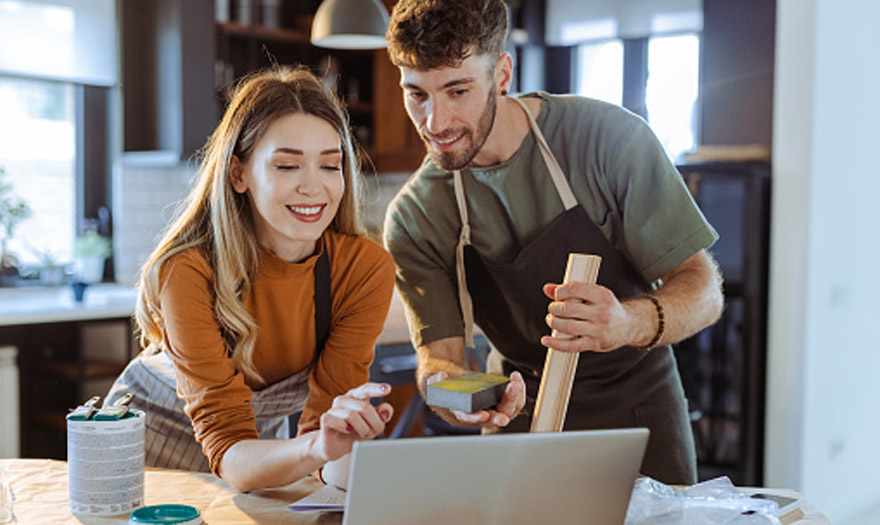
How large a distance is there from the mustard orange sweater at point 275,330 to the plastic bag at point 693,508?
2.13 feet

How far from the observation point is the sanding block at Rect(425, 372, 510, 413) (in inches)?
51.8

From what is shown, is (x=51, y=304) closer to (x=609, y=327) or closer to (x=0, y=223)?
(x=0, y=223)

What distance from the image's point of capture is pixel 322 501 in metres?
1.42

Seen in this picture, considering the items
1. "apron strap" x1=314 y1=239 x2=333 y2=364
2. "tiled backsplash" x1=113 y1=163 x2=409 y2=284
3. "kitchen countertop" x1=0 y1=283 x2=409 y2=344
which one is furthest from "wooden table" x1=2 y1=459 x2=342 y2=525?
"tiled backsplash" x1=113 y1=163 x2=409 y2=284

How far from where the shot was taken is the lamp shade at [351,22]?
3.34m

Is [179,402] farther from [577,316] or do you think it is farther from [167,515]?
[577,316]

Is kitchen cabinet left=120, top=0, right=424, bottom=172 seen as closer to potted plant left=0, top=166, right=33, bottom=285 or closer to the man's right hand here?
potted plant left=0, top=166, right=33, bottom=285

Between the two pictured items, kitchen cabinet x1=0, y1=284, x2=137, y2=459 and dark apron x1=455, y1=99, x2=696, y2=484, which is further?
kitchen cabinet x1=0, y1=284, x2=137, y2=459

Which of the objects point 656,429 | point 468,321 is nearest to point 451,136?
point 468,321

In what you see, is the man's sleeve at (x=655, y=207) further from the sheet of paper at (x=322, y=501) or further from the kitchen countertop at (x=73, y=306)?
the kitchen countertop at (x=73, y=306)

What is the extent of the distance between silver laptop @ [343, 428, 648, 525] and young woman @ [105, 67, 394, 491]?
0.48 metres

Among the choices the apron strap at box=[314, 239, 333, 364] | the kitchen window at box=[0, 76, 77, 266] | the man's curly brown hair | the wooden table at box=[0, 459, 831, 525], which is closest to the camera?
the wooden table at box=[0, 459, 831, 525]

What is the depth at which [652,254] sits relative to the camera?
75.2 inches

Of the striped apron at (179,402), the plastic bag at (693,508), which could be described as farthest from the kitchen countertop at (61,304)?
the plastic bag at (693,508)
